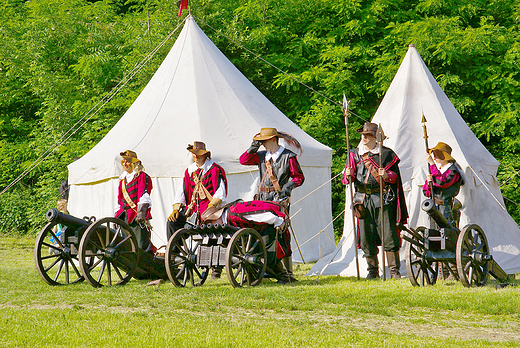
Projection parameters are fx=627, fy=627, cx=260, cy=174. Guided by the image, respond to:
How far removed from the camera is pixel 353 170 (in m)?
5.93

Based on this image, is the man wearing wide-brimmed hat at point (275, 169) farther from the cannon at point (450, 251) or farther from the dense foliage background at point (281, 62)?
the dense foliage background at point (281, 62)

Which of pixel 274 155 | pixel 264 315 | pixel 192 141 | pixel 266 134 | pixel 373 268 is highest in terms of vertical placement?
pixel 192 141

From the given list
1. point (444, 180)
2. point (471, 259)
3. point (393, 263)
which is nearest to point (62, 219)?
point (393, 263)

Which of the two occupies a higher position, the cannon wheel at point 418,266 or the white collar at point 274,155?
the white collar at point 274,155

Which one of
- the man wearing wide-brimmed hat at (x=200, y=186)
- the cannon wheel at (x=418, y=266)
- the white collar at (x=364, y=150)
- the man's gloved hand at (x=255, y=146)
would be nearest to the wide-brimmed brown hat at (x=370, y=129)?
the white collar at (x=364, y=150)

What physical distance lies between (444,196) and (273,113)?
3.94 metres

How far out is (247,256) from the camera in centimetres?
517

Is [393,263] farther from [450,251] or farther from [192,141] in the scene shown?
[192,141]

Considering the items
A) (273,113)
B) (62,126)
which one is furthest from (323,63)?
(62,126)

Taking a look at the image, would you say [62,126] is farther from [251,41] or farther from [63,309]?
[63,309]

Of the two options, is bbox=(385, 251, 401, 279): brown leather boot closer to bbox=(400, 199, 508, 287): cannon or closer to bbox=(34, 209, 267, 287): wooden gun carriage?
bbox=(400, 199, 508, 287): cannon

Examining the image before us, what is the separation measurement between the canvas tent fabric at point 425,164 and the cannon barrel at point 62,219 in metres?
2.43

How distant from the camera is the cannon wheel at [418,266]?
5.09m

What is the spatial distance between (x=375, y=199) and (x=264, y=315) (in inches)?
86.7
